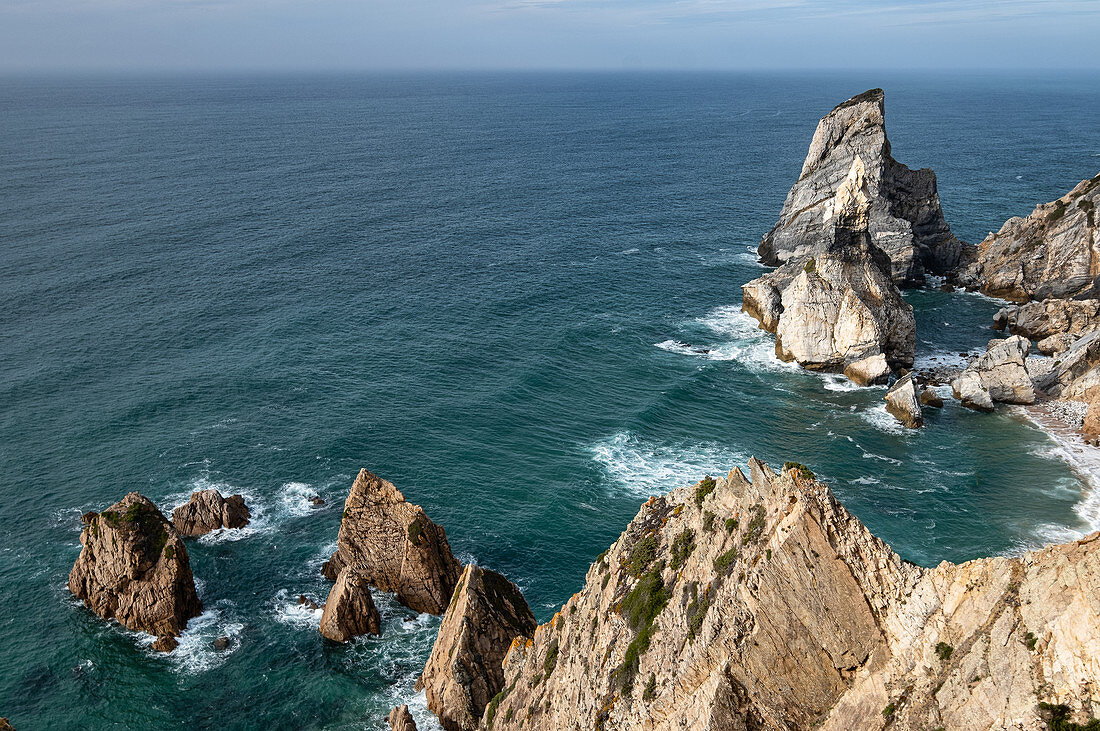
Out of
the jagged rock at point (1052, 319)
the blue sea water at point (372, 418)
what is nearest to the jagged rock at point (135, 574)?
the blue sea water at point (372, 418)

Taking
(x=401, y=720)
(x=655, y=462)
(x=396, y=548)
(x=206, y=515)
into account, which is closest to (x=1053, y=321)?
(x=655, y=462)

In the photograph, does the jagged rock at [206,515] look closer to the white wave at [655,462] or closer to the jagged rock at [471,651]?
the jagged rock at [471,651]

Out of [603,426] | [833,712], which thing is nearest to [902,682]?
[833,712]

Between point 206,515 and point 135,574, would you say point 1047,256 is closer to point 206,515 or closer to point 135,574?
point 206,515

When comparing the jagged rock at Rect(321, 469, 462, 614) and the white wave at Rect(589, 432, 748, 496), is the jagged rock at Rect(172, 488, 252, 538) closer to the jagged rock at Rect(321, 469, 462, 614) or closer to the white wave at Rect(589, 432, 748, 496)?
the jagged rock at Rect(321, 469, 462, 614)

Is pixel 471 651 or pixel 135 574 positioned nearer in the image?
pixel 471 651

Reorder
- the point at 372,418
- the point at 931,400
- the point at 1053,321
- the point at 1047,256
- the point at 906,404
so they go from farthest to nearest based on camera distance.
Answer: the point at 1047,256
the point at 1053,321
the point at 372,418
the point at 931,400
the point at 906,404
